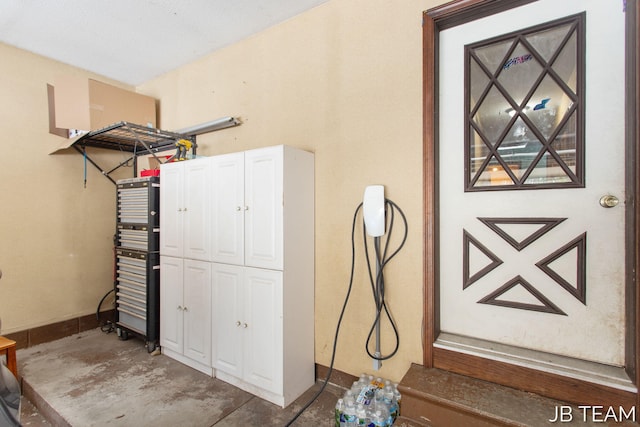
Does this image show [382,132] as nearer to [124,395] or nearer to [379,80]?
[379,80]

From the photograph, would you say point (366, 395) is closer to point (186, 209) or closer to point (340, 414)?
point (340, 414)

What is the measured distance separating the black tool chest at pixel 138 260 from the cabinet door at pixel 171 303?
0.28 ft

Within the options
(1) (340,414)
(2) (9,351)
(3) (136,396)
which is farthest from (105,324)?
(1) (340,414)

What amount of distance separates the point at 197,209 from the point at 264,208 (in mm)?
734

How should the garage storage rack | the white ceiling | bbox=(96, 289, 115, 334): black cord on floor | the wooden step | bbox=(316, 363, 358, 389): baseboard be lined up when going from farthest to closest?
bbox=(96, 289, 115, 334): black cord on floor
the garage storage rack
the white ceiling
bbox=(316, 363, 358, 389): baseboard
the wooden step

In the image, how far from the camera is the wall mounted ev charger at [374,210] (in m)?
1.90

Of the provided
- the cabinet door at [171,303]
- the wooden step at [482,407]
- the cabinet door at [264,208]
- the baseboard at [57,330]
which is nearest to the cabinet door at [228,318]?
the cabinet door at [264,208]

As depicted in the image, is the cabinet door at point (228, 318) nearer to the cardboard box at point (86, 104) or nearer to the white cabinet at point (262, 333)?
the white cabinet at point (262, 333)

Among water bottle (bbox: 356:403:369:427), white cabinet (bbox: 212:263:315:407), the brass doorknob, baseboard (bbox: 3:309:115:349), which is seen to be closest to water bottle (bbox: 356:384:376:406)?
water bottle (bbox: 356:403:369:427)

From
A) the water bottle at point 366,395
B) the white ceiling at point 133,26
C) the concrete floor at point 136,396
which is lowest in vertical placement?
the concrete floor at point 136,396

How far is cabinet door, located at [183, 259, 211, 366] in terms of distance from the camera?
2.38 meters

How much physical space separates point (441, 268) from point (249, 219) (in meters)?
1.33

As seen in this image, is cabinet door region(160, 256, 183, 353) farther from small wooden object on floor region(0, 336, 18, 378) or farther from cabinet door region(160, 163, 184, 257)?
small wooden object on floor region(0, 336, 18, 378)

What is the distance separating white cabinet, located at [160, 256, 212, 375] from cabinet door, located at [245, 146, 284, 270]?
548 mm
